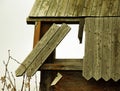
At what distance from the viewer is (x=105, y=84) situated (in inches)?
200

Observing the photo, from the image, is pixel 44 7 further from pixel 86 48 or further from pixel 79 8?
pixel 86 48

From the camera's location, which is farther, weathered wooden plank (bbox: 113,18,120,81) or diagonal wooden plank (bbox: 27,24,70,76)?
diagonal wooden plank (bbox: 27,24,70,76)

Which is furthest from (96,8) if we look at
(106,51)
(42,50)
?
(42,50)

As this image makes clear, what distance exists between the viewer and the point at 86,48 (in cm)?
507

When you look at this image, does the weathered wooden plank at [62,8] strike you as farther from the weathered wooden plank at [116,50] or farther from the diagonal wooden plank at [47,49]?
the weathered wooden plank at [116,50]

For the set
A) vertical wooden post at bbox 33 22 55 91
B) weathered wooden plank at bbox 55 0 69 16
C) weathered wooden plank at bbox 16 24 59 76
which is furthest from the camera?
weathered wooden plank at bbox 55 0 69 16

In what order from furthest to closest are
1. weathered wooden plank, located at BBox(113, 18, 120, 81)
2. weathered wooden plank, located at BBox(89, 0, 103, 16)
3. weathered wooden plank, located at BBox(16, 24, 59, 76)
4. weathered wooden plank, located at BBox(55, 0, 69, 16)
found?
weathered wooden plank, located at BBox(55, 0, 69, 16) → weathered wooden plank, located at BBox(89, 0, 103, 16) → weathered wooden plank, located at BBox(16, 24, 59, 76) → weathered wooden plank, located at BBox(113, 18, 120, 81)

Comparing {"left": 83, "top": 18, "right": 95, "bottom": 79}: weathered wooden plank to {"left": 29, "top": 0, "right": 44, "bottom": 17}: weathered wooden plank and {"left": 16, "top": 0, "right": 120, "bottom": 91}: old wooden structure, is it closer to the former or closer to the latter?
{"left": 16, "top": 0, "right": 120, "bottom": 91}: old wooden structure

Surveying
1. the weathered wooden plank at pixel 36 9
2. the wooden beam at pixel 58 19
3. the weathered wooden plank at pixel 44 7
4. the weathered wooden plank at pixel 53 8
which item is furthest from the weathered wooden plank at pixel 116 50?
the weathered wooden plank at pixel 36 9

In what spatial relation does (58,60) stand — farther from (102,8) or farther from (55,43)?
(102,8)

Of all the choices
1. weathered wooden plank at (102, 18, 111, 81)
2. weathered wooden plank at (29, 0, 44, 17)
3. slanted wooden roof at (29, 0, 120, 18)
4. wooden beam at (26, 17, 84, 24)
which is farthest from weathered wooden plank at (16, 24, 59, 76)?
weathered wooden plank at (102, 18, 111, 81)

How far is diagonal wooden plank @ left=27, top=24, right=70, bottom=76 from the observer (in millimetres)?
5070

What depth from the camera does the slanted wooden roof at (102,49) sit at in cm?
492

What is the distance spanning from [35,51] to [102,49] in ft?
2.99
